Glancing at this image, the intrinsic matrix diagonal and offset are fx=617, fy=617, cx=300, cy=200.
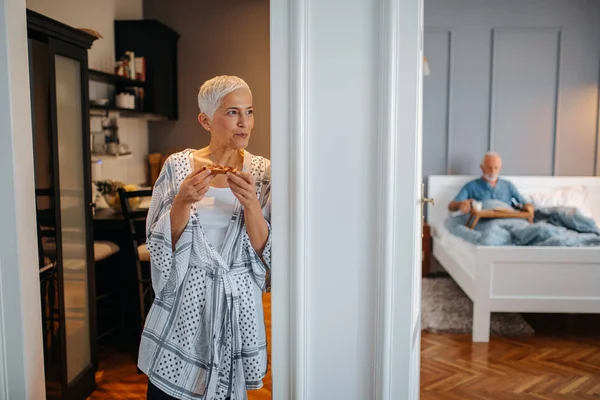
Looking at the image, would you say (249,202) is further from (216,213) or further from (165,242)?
(165,242)

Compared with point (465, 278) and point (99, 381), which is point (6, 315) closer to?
point (99, 381)

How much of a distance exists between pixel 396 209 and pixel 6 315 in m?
1.35

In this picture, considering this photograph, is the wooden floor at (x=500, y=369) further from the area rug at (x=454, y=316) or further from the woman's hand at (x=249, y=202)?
the woman's hand at (x=249, y=202)

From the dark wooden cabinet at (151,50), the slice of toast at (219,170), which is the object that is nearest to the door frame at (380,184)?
the slice of toast at (219,170)

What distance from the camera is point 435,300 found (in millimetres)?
5203

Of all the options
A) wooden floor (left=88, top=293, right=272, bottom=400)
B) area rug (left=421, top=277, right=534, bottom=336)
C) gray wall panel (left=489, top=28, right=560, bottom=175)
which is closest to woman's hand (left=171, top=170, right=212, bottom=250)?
wooden floor (left=88, top=293, right=272, bottom=400)

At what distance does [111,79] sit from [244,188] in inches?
126

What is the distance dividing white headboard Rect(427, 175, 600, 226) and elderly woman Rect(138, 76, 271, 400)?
171 inches

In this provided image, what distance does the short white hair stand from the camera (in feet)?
6.65

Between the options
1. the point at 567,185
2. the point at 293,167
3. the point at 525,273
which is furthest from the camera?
the point at 567,185

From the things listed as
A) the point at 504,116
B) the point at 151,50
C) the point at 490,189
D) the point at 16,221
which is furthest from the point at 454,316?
the point at 16,221

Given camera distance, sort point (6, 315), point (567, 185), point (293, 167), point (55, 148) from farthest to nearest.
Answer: point (567, 185) → point (55, 148) → point (6, 315) → point (293, 167)

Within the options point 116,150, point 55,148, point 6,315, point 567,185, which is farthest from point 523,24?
point 6,315

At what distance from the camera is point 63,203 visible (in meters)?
3.04
